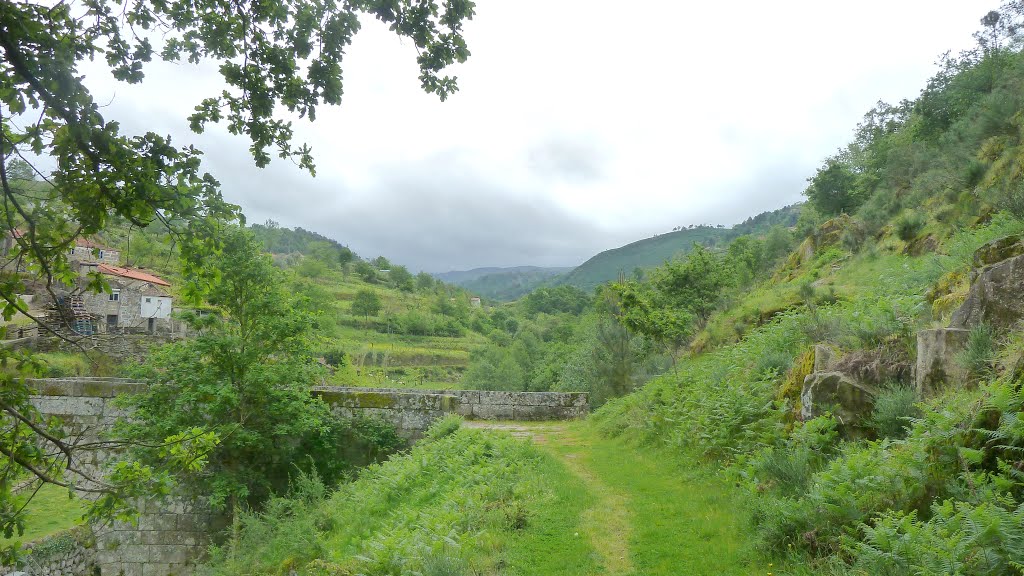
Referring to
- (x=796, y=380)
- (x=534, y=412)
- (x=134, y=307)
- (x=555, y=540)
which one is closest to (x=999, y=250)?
(x=796, y=380)

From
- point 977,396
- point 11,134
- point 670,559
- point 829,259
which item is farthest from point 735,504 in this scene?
point 829,259

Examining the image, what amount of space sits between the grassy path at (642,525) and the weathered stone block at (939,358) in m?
2.27

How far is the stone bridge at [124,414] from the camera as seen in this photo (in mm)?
11602

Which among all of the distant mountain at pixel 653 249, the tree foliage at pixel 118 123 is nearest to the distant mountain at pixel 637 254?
the distant mountain at pixel 653 249

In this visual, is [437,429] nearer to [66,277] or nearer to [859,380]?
[859,380]

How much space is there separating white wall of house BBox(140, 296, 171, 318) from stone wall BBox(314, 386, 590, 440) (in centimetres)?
3799

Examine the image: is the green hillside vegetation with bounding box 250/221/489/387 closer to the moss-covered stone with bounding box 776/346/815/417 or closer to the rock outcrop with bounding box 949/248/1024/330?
the moss-covered stone with bounding box 776/346/815/417

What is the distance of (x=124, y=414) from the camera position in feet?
40.1

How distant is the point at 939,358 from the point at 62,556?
55.6ft

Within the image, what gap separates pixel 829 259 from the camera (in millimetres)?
23094

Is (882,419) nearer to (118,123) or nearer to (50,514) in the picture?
(118,123)

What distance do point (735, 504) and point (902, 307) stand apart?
145 inches

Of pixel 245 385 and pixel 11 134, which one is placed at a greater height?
pixel 11 134

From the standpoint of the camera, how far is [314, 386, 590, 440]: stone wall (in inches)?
517
